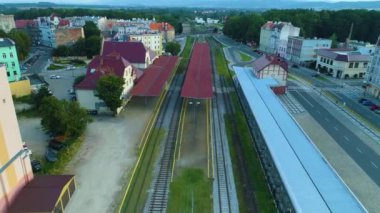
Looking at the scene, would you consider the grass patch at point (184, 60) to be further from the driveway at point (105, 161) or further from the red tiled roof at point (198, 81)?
the driveway at point (105, 161)

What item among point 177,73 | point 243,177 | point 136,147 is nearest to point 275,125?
point 243,177

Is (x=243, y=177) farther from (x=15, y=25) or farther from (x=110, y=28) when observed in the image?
(x=15, y=25)

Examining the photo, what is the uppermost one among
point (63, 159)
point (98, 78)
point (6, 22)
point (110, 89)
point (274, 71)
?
point (6, 22)

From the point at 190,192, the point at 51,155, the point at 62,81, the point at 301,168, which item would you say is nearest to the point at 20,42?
the point at 62,81

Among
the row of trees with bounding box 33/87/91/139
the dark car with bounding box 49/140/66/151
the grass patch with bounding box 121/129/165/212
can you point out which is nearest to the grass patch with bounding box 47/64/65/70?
the row of trees with bounding box 33/87/91/139

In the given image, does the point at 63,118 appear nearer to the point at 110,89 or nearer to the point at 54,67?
the point at 110,89

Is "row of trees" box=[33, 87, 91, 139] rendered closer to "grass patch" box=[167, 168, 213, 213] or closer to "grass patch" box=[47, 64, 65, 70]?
"grass patch" box=[167, 168, 213, 213]

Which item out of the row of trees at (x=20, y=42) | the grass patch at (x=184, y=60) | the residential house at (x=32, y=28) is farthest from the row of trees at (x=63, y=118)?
the residential house at (x=32, y=28)
